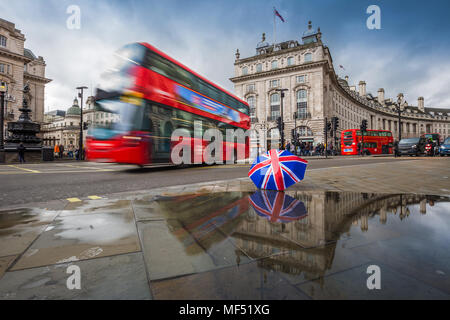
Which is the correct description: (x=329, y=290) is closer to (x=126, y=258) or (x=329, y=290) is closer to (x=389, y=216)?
(x=126, y=258)

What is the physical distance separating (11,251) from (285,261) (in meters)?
1.80

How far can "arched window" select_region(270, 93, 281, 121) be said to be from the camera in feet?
133

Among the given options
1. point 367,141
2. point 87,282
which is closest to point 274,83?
point 367,141

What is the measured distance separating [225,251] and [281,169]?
2615 millimetres

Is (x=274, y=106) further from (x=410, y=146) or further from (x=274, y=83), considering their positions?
(x=410, y=146)

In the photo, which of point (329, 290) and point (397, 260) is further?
point (397, 260)

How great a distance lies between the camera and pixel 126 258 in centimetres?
139

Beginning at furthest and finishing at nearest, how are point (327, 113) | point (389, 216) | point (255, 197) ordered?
1. point (327, 113)
2. point (255, 197)
3. point (389, 216)

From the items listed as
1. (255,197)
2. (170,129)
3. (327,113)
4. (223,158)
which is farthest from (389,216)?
(327,113)

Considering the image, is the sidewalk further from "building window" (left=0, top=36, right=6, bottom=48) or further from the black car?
"building window" (left=0, top=36, right=6, bottom=48)

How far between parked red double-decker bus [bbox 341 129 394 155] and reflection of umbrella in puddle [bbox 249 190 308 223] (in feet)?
99.2

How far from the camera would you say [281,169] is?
3850mm

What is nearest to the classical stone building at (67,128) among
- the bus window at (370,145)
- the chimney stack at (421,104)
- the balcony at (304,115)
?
the balcony at (304,115)
